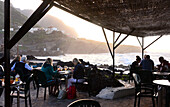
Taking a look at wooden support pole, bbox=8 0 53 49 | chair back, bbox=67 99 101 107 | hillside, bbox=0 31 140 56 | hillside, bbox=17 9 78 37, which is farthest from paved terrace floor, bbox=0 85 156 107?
hillside, bbox=17 9 78 37

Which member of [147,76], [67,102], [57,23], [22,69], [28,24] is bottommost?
[67,102]

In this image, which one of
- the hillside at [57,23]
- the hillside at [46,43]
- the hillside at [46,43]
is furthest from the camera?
the hillside at [57,23]

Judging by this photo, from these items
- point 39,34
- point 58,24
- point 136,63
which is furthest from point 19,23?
point 136,63

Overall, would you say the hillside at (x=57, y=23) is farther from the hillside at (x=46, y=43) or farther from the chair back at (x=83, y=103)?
the chair back at (x=83, y=103)

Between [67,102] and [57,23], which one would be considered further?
[57,23]

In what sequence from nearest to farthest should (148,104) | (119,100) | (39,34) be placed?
(148,104) → (119,100) → (39,34)

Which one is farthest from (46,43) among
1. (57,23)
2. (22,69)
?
(22,69)

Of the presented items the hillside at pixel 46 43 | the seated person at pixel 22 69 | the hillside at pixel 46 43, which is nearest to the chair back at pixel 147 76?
the seated person at pixel 22 69

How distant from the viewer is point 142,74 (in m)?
4.76

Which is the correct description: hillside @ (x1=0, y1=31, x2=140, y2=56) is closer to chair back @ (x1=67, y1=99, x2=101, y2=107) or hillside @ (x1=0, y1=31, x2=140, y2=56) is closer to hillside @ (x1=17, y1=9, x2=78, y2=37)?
hillside @ (x1=17, y1=9, x2=78, y2=37)

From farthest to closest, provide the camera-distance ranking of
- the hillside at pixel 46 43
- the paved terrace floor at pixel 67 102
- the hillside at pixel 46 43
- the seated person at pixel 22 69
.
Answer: the hillside at pixel 46 43, the hillside at pixel 46 43, the seated person at pixel 22 69, the paved terrace floor at pixel 67 102

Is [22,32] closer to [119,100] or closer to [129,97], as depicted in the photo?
[119,100]

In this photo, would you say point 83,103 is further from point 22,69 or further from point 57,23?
point 57,23

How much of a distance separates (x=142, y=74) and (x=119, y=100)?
40.2 inches
